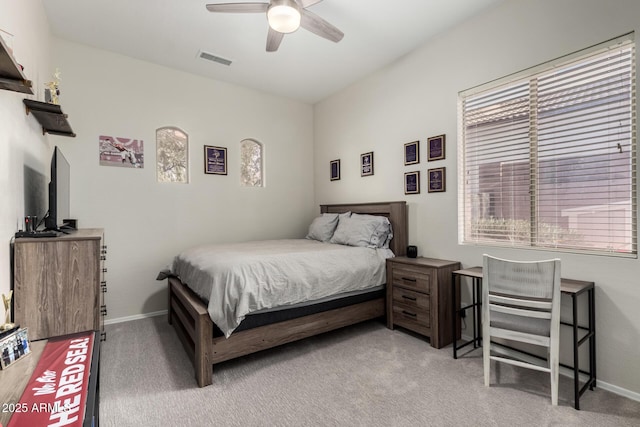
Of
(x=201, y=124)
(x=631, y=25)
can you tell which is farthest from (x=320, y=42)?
(x=631, y=25)

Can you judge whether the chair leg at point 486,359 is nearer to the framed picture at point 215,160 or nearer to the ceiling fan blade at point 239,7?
the ceiling fan blade at point 239,7

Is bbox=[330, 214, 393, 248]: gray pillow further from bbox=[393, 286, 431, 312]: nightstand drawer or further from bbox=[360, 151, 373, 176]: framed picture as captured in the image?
bbox=[360, 151, 373, 176]: framed picture

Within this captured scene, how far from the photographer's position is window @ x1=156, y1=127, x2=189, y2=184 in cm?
385

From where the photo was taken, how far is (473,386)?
7.00ft

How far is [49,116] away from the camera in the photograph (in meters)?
2.35

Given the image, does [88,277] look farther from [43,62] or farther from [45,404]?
[43,62]

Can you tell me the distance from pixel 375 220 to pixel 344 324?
121cm

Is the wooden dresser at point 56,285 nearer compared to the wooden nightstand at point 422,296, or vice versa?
the wooden dresser at point 56,285

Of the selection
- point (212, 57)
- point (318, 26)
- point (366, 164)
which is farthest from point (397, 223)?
point (212, 57)

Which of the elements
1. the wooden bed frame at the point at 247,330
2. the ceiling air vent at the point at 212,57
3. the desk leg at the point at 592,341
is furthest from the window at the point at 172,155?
the desk leg at the point at 592,341

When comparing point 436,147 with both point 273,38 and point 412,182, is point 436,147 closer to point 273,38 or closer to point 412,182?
point 412,182

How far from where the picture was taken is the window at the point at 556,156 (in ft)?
6.92

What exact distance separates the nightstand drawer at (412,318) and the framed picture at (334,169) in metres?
2.16

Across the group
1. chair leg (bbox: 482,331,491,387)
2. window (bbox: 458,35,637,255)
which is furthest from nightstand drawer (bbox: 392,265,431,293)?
chair leg (bbox: 482,331,491,387)
